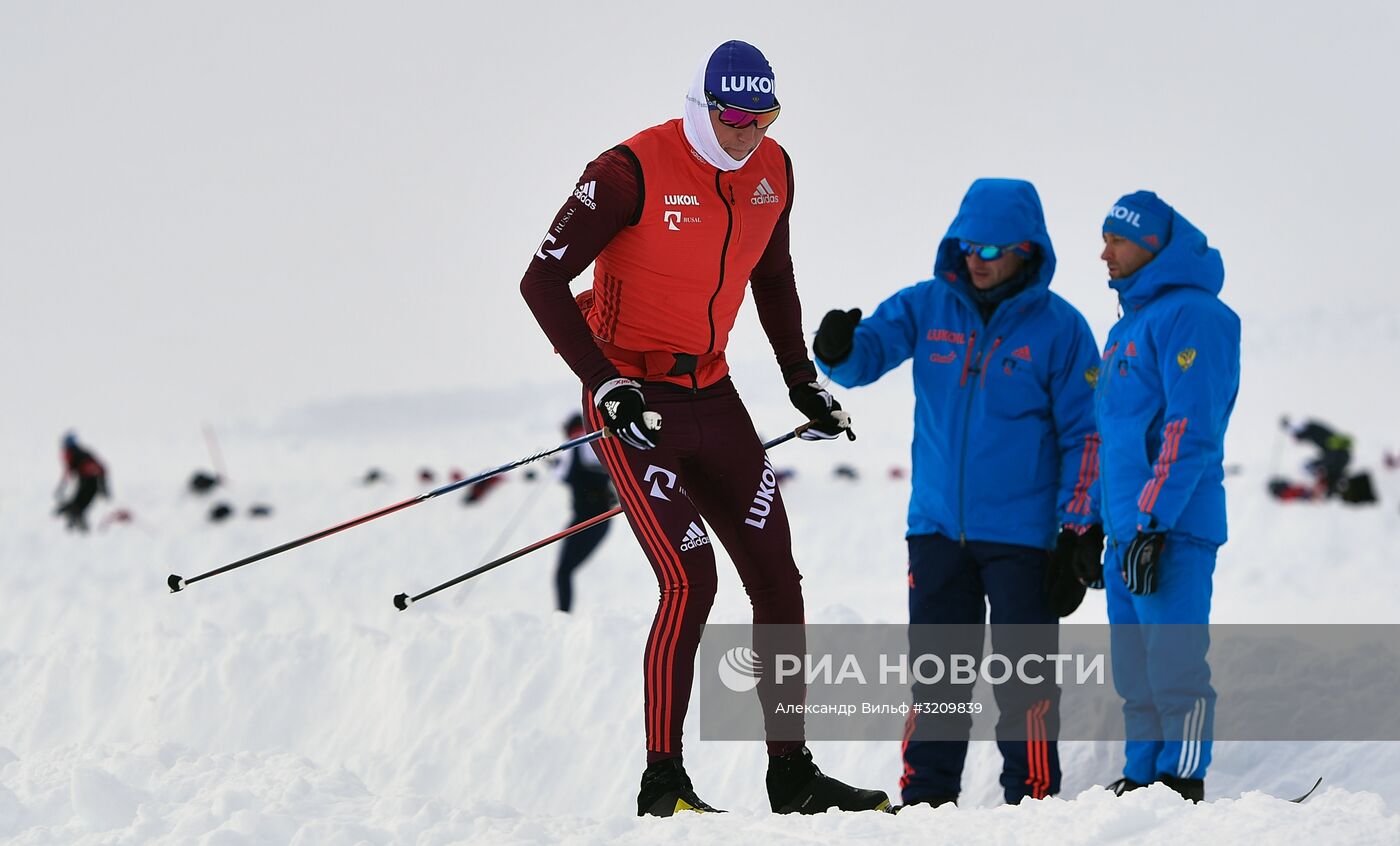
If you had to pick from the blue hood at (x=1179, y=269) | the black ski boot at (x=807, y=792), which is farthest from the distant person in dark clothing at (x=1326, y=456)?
the black ski boot at (x=807, y=792)

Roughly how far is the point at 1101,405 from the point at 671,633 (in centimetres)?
190

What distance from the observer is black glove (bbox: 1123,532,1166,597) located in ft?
14.8

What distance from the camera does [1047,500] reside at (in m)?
4.99

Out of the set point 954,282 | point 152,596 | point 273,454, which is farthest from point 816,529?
point 273,454

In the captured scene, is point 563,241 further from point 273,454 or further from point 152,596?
point 273,454

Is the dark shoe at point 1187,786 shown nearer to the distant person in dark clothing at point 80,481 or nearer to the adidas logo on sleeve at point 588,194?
the adidas logo on sleeve at point 588,194

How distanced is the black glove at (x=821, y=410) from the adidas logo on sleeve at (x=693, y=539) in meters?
0.71

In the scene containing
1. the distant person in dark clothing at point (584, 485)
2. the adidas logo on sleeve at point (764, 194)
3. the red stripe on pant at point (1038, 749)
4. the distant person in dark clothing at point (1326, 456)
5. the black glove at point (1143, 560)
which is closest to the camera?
the adidas logo on sleeve at point (764, 194)

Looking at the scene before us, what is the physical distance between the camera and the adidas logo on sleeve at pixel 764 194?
4.30m

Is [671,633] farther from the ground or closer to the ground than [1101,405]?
closer to the ground

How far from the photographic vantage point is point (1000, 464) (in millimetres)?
4918

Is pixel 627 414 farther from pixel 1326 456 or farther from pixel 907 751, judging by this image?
pixel 1326 456

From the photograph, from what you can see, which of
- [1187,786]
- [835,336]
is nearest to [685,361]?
[835,336]

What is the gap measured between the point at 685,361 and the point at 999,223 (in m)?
1.46
